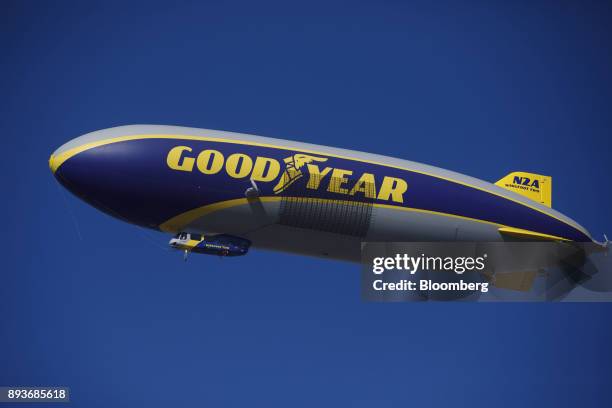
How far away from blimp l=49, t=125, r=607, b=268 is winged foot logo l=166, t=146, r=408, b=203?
0.03 meters

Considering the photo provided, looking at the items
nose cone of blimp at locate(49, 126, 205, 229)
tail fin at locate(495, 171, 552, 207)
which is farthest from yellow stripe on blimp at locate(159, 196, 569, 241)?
tail fin at locate(495, 171, 552, 207)

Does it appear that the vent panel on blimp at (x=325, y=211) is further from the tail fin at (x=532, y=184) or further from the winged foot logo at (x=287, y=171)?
the tail fin at (x=532, y=184)

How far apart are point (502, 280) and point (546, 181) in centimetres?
424

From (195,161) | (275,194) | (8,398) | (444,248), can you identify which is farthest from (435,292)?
(8,398)

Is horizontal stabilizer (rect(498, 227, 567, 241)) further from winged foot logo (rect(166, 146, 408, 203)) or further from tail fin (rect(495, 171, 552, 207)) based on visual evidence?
winged foot logo (rect(166, 146, 408, 203))

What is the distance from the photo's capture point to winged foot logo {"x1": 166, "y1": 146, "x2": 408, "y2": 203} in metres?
27.2

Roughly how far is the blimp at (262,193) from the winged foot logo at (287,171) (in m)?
0.03

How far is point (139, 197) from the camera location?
27062mm

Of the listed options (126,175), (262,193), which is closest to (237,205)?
(262,193)

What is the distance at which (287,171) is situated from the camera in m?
27.5
